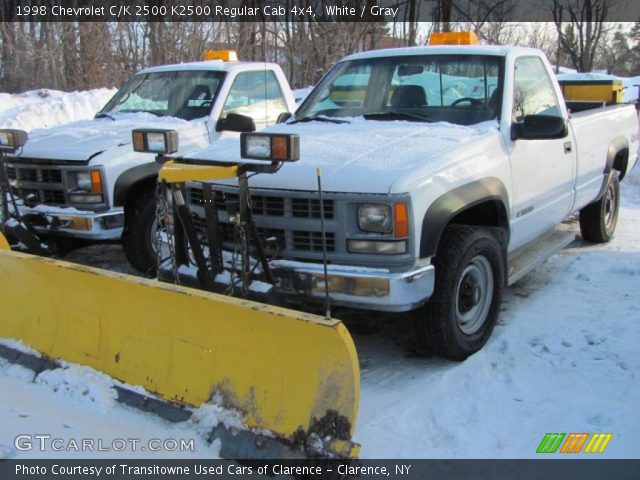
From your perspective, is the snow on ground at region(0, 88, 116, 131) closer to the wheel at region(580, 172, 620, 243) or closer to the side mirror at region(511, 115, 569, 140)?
the wheel at region(580, 172, 620, 243)

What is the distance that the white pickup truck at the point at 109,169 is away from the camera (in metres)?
5.48

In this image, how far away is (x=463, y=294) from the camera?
163 inches

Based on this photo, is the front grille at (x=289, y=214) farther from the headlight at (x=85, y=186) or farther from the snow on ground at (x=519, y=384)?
the headlight at (x=85, y=186)

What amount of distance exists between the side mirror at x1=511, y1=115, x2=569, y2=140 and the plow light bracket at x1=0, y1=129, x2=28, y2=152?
393 cm

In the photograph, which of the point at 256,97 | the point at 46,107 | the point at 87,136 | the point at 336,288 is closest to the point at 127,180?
the point at 87,136

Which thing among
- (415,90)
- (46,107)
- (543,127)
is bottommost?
(46,107)

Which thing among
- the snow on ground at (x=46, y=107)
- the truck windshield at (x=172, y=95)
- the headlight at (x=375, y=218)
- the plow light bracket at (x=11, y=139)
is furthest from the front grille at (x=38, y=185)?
the snow on ground at (x=46, y=107)

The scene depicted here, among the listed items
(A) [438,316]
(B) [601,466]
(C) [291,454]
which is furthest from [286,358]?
(B) [601,466]

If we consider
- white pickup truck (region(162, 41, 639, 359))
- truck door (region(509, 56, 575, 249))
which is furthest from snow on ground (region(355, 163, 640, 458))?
truck door (region(509, 56, 575, 249))

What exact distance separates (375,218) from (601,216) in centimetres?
419

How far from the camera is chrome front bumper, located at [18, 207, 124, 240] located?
5434 mm

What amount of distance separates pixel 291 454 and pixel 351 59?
361cm

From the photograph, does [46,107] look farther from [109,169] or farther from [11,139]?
[109,169]

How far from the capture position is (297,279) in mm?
3691
